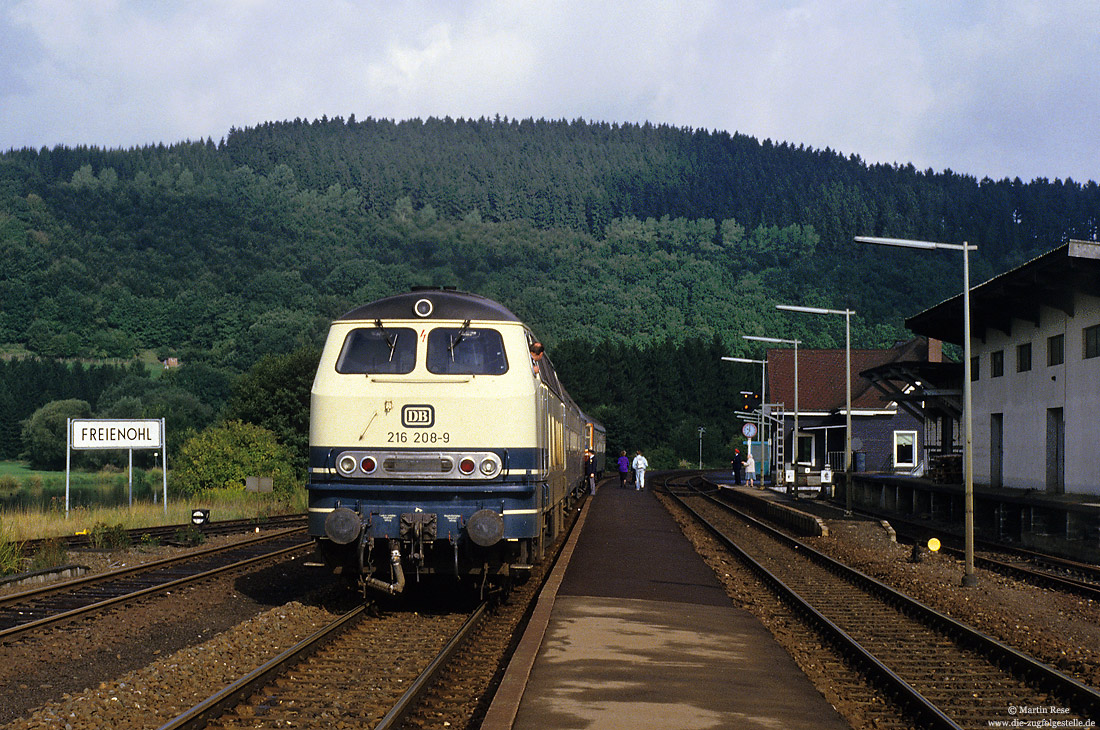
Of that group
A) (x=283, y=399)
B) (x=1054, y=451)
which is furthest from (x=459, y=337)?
(x=283, y=399)

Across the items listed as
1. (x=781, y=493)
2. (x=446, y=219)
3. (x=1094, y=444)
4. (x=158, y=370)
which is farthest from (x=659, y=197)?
(x=1094, y=444)

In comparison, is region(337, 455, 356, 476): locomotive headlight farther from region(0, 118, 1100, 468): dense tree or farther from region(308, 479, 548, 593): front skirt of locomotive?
region(0, 118, 1100, 468): dense tree

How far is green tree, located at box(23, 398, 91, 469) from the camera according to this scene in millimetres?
86938

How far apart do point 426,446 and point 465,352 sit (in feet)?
3.92

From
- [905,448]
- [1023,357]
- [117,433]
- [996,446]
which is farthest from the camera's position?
[905,448]

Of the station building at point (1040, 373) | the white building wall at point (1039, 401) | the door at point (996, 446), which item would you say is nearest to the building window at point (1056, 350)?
the station building at point (1040, 373)

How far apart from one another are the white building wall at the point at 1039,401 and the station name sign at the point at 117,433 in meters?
23.0

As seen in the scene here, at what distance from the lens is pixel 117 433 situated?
29.8 m

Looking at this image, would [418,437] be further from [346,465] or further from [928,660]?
[928,660]

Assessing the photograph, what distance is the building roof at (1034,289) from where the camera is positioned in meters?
23.7

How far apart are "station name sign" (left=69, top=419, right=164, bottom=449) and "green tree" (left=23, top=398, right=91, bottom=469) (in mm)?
60933

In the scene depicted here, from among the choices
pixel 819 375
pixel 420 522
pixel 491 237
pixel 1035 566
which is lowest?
pixel 1035 566

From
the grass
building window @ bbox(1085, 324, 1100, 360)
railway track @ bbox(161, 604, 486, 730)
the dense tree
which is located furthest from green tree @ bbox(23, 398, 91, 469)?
railway track @ bbox(161, 604, 486, 730)

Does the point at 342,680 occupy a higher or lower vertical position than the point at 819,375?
lower
